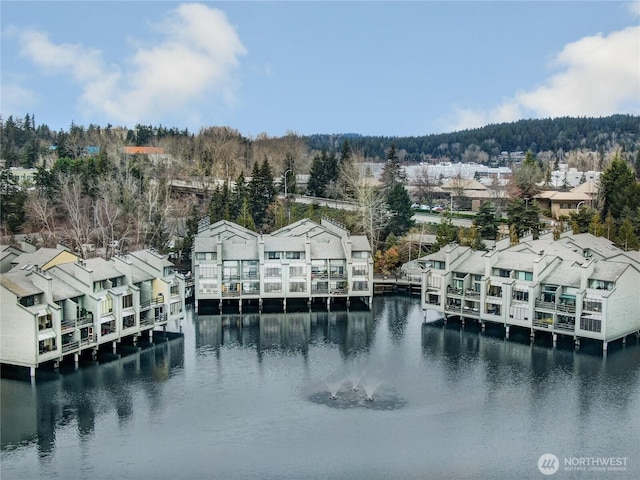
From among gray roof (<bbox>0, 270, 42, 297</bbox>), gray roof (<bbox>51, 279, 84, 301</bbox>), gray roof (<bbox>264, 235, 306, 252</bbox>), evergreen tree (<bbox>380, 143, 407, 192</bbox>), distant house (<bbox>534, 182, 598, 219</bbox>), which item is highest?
evergreen tree (<bbox>380, 143, 407, 192</bbox>)

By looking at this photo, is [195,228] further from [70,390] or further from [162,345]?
[70,390]

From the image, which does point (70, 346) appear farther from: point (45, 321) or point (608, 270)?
point (608, 270)

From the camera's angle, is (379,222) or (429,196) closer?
(379,222)

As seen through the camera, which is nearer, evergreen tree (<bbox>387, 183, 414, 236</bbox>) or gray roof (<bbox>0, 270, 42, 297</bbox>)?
gray roof (<bbox>0, 270, 42, 297</bbox>)

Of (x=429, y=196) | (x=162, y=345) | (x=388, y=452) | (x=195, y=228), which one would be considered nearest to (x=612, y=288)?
(x=388, y=452)

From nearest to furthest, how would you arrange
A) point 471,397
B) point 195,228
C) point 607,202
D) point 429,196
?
point 471,397 → point 195,228 → point 607,202 → point 429,196

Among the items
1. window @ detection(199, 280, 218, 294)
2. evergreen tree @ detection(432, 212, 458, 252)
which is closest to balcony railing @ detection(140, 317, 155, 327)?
window @ detection(199, 280, 218, 294)

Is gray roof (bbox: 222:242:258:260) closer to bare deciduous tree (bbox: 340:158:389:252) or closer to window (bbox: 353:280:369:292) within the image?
window (bbox: 353:280:369:292)
